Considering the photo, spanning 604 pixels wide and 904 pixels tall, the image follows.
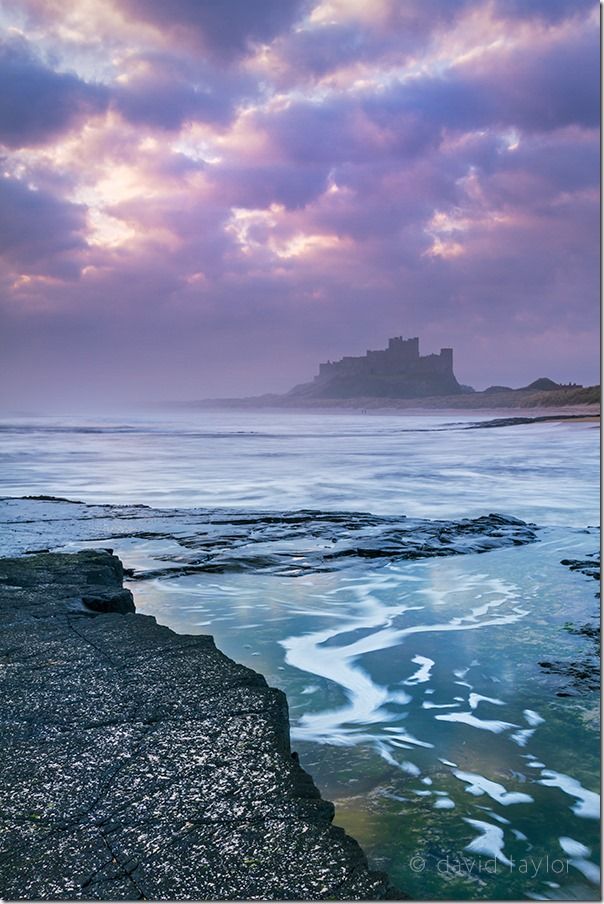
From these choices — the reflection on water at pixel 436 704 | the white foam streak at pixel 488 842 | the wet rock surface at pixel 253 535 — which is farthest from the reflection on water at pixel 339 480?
the white foam streak at pixel 488 842

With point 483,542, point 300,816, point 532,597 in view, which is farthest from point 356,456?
point 300,816

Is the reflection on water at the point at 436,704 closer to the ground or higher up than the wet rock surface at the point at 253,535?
closer to the ground

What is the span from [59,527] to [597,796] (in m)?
7.31

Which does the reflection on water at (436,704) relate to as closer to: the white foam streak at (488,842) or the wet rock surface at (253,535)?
the white foam streak at (488,842)

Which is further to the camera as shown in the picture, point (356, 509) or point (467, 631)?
Answer: point (356, 509)

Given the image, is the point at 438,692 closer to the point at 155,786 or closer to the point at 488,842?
the point at 488,842

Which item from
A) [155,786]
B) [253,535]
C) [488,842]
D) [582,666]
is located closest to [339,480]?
[253,535]

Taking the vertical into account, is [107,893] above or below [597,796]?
above

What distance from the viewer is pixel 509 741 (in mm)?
3207

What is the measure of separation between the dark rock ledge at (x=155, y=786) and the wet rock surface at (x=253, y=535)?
142 inches

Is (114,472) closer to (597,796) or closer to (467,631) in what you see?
(467,631)

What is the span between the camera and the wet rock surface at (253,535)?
688 centimetres

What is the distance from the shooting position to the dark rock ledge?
1564 millimetres

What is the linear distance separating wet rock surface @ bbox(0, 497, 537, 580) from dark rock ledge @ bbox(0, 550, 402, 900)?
3594 mm
